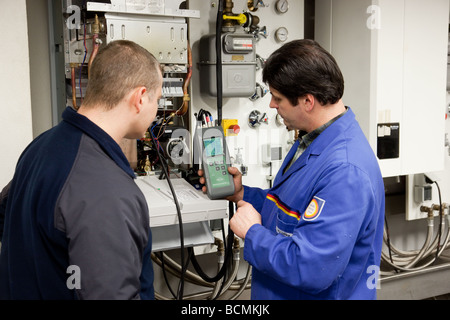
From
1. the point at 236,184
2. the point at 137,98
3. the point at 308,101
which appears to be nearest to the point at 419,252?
the point at 236,184

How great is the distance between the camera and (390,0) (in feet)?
7.06

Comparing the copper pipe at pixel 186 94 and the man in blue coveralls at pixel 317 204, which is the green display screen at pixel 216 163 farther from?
the copper pipe at pixel 186 94

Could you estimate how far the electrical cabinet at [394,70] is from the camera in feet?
7.11

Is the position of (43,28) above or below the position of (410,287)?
above

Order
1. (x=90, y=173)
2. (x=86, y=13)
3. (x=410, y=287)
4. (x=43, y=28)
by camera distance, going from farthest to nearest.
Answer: (x=410, y=287)
(x=43, y=28)
(x=86, y=13)
(x=90, y=173)

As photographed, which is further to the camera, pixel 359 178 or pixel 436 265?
pixel 436 265

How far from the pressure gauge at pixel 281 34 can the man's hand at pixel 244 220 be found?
1.09m

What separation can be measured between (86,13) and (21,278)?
3.76 feet

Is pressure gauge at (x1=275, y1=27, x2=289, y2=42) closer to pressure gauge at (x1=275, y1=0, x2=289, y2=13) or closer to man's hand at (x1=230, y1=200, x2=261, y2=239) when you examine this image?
pressure gauge at (x1=275, y1=0, x2=289, y2=13)


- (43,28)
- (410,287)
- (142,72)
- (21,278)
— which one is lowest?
(410,287)

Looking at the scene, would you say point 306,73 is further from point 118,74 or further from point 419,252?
point 419,252

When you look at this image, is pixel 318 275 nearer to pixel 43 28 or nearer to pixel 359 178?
pixel 359 178

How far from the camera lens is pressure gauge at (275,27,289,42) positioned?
7.14ft
